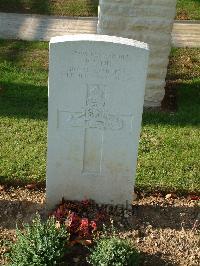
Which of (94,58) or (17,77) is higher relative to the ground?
(94,58)

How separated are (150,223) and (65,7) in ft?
24.6

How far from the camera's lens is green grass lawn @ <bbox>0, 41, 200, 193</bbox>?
5934 mm

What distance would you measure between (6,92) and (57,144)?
2.96m

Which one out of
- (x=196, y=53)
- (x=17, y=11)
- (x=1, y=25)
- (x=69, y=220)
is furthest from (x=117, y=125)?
(x=17, y=11)

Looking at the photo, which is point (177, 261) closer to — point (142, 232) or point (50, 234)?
point (142, 232)

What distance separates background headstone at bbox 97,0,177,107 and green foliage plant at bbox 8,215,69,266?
11.0 ft

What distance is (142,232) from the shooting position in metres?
5.11

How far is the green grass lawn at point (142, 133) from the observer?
5934 millimetres

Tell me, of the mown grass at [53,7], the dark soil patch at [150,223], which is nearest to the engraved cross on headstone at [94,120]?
the dark soil patch at [150,223]

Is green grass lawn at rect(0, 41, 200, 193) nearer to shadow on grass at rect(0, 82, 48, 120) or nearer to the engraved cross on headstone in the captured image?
shadow on grass at rect(0, 82, 48, 120)

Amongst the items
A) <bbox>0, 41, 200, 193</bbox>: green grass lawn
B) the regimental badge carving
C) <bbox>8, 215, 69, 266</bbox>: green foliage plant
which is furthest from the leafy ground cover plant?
the regimental badge carving

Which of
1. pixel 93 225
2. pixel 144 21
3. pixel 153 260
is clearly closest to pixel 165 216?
pixel 153 260

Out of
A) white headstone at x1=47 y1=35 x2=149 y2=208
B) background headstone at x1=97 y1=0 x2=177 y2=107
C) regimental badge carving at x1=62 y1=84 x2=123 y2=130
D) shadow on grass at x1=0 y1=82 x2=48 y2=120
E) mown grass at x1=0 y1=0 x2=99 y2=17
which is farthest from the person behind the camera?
mown grass at x1=0 y1=0 x2=99 y2=17

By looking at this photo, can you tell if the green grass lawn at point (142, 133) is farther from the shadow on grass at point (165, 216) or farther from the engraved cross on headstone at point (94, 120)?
the engraved cross on headstone at point (94, 120)
